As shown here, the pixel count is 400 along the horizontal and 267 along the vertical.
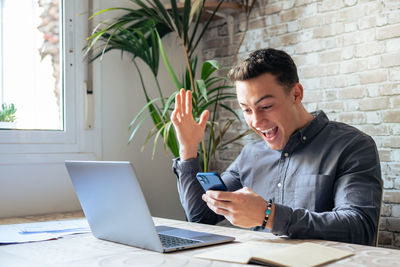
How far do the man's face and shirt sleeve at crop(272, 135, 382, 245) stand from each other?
0.27 m

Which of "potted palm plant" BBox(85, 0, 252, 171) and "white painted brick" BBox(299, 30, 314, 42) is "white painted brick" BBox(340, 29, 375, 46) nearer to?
"white painted brick" BBox(299, 30, 314, 42)

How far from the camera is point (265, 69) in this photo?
1.89 m

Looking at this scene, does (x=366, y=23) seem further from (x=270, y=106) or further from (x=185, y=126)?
(x=185, y=126)

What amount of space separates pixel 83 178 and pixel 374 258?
834mm

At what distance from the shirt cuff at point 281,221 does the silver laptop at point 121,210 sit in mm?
138

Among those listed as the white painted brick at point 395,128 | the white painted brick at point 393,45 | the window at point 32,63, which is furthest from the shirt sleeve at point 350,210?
the window at point 32,63

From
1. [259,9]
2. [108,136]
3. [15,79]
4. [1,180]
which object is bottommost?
[1,180]

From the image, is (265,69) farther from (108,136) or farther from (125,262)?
(108,136)

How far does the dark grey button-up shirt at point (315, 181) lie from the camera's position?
149cm

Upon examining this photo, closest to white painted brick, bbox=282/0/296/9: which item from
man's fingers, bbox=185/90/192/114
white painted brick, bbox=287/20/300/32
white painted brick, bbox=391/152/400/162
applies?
white painted brick, bbox=287/20/300/32

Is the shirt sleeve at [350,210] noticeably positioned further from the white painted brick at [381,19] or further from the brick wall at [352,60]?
the white painted brick at [381,19]

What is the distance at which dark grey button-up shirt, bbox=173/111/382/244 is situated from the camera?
4.88 ft

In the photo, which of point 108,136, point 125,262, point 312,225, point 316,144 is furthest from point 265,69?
point 108,136

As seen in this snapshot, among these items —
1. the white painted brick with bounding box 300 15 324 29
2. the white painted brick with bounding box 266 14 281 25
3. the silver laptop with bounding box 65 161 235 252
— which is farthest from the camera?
the white painted brick with bounding box 266 14 281 25
